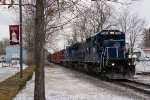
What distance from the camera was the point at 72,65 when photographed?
186 feet

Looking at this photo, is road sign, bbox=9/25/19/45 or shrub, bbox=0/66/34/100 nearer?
shrub, bbox=0/66/34/100

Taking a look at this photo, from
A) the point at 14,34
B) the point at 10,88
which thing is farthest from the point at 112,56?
the point at 10,88

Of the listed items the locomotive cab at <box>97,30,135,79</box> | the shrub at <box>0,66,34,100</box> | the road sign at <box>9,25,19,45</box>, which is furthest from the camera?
the locomotive cab at <box>97,30,135,79</box>

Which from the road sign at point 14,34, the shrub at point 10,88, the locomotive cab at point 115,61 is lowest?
the shrub at point 10,88

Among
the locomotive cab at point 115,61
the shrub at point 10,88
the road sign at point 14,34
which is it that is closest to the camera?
the shrub at point 10,88

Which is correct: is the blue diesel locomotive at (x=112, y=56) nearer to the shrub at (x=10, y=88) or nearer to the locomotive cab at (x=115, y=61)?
the locomotive cab at (x=115, y=61)

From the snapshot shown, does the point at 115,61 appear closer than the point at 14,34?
No

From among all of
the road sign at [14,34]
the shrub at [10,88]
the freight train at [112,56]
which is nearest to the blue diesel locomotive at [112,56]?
the freight train at [112,56]

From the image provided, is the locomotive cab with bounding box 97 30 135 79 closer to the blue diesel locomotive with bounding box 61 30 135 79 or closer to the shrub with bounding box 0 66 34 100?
the blue diesel locomotive with bounding box 61 30 135 79

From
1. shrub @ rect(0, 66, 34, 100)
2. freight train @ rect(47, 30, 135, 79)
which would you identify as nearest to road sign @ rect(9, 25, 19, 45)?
shrub @ rect(0, 66, 34, 100)

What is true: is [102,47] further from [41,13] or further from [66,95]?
[41,13]

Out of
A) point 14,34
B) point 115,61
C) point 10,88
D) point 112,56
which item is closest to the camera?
point 10,88

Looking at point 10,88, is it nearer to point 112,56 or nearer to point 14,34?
point 14,34

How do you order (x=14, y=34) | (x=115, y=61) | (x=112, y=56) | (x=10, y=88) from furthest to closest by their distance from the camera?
(x=112, y=56) < (x=115, y=61) < (x=14, y=34) < (x=10, y=88)
